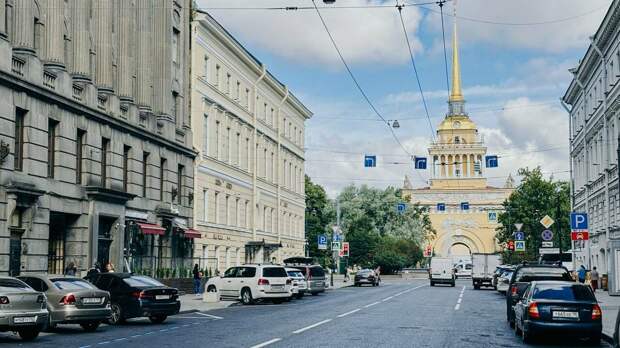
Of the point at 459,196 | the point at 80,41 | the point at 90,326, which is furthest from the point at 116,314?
the point at 459,196

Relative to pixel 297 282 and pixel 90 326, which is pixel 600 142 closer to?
pixel 297 282

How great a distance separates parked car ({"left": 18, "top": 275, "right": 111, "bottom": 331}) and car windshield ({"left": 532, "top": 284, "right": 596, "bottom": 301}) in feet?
35.4

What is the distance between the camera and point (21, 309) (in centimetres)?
1888

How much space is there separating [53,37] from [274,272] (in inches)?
535

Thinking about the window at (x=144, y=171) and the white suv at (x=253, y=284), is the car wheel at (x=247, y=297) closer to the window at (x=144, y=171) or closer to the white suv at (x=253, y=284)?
the white suv at (x=253, y=284)

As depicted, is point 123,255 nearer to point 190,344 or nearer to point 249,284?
point 249,284

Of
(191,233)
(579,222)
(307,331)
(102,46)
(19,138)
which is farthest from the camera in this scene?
(191,233)

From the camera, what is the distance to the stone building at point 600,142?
45934 mm

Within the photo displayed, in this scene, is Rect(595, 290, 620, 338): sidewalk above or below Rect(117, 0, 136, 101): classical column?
below

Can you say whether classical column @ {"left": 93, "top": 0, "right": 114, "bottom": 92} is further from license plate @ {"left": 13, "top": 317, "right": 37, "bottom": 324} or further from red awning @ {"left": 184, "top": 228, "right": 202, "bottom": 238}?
license plate @ {"left": 13, "top": 317, "right": 37, "bottom": 324}

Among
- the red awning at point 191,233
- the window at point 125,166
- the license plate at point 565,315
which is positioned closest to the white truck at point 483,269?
the red awning at point 191,233

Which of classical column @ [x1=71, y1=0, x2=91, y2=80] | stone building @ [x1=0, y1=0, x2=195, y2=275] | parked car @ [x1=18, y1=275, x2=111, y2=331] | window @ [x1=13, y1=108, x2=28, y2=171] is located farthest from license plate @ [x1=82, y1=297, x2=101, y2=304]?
classical column @ [x1=71, y1=0, x2=91, y2=80]

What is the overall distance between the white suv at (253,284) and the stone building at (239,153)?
11.2 metres

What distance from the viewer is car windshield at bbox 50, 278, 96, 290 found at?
71.5 feet
